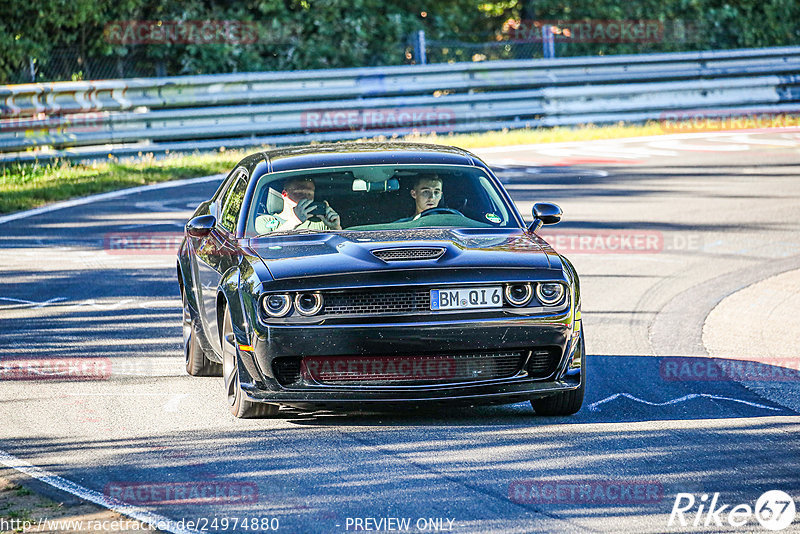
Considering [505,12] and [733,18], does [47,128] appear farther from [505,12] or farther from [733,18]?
[733,18]

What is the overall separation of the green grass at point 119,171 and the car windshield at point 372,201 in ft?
33.4

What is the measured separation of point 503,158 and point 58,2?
9014 millimetres

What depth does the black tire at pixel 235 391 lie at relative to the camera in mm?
6758

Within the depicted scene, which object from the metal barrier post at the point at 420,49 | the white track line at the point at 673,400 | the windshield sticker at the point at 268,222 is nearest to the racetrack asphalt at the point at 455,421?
the white track line at the point at 673,400

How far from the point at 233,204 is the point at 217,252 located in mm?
532

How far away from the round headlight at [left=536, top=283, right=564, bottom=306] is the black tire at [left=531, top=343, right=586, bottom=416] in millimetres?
357

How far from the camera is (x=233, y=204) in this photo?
8.07m

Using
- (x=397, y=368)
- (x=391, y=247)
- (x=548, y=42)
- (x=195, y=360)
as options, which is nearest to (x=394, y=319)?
(x=397, y=368)

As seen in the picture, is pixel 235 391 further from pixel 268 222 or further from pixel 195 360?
pixel 195 360

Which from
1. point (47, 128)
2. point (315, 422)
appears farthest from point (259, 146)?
point (315, 422)

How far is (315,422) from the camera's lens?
694 centimetres

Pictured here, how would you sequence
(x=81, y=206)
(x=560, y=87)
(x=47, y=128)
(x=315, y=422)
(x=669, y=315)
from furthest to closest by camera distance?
(x=560, y=87)
(x=47, y=128)
(x=81, y=206)
(x=669, y=315)
(x=315, y=422)

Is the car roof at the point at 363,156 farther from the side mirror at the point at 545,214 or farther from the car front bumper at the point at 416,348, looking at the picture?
the car front bumper at the point at 416,348

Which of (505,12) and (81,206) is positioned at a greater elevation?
(505,12)
